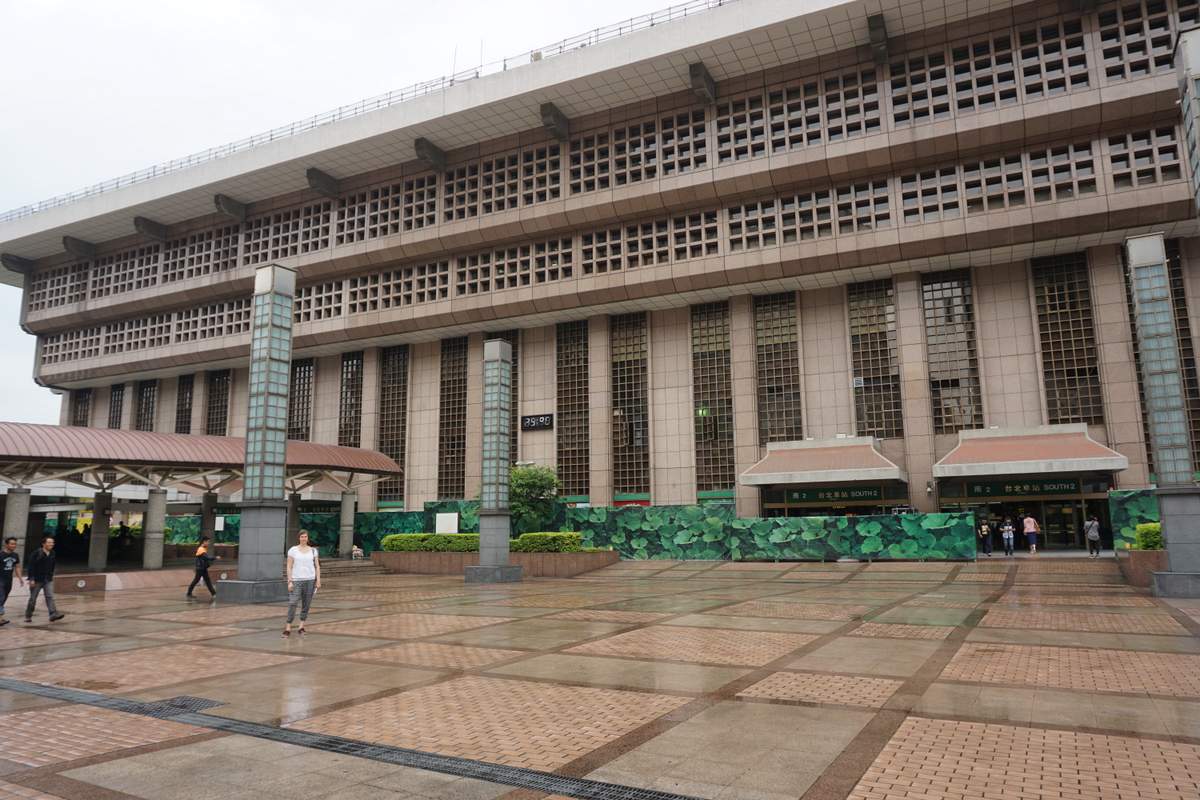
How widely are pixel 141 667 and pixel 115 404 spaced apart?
176ft

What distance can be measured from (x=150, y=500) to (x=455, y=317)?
684 inches

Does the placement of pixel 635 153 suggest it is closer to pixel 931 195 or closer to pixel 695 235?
pixel 695 235

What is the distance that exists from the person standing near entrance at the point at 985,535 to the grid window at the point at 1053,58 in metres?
16.9

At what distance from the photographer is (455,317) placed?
4256 centimetres

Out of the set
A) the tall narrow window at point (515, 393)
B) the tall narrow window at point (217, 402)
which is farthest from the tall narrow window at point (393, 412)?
the tall narrow window at point (217, 402)

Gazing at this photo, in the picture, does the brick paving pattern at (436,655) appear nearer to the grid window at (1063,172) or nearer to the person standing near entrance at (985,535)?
the person standing near entrance at (985,535)

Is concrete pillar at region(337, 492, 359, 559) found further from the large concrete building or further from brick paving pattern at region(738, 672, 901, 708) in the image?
brick paving pattern at region(738, 672, 901, 708)

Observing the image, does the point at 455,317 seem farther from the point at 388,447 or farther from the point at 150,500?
the point at 150,500

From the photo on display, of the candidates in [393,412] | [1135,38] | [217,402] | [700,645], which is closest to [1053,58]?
[1135,38]

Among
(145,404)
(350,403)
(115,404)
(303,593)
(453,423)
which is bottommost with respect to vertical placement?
(303,593)

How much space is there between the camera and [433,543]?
3353 centimetres

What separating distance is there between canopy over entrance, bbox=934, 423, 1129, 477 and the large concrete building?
0.45 feet

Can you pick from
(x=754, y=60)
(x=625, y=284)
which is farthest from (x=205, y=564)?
(x=754, y=60)

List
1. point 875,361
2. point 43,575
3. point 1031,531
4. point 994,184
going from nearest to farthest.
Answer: point 43,575, point 1031,531, point 994,184, point 875,361
